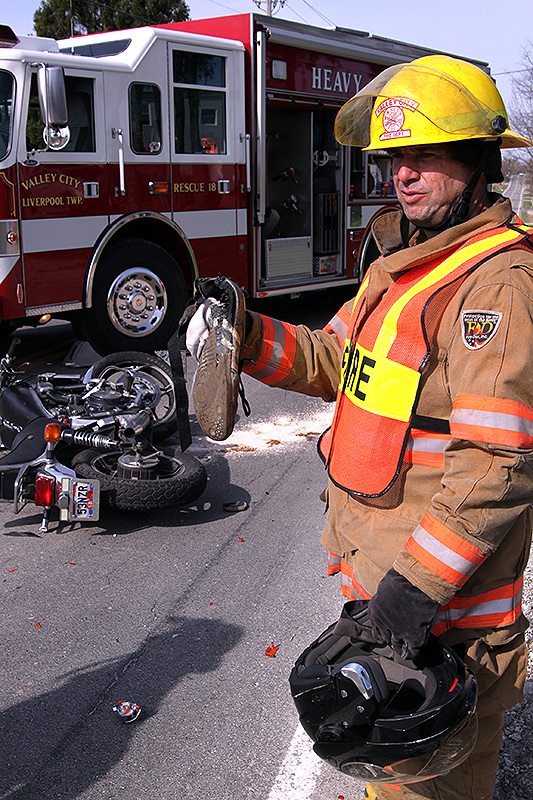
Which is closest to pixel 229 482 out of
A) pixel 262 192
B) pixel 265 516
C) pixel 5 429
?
pixel 265 516

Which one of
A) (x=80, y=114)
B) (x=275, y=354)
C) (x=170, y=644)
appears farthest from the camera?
(x=80, y=114)

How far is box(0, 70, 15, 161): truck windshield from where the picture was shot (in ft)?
22.8

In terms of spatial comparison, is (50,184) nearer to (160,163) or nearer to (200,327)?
(160,163)

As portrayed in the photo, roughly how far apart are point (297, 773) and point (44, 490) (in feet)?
7.14

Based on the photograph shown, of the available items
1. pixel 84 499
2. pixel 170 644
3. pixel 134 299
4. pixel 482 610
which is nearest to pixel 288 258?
pixel 134 299

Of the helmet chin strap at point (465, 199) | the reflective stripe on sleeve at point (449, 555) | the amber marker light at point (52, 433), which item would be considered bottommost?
the amber marker light at point (52, 433)

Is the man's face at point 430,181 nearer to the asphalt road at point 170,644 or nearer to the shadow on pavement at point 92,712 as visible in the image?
the asphalt road at point 170,644

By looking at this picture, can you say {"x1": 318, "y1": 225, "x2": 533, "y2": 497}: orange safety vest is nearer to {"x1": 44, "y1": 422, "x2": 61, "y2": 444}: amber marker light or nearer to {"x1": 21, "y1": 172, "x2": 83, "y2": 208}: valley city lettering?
{"x1": 44, "y1": 422, "x2": 61, "y2": 444}: amber marker light

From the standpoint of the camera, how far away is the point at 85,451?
4.74 m

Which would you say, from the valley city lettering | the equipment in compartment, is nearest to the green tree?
the equipment in compartment

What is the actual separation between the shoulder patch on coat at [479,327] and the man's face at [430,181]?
341 mm

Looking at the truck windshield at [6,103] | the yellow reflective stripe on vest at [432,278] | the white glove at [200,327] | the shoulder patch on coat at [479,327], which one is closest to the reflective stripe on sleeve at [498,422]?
the shoulder patch on coat at [479,327]

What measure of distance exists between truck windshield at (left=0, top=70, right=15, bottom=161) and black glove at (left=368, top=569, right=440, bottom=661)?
6378mm

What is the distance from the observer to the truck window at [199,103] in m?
8.18
